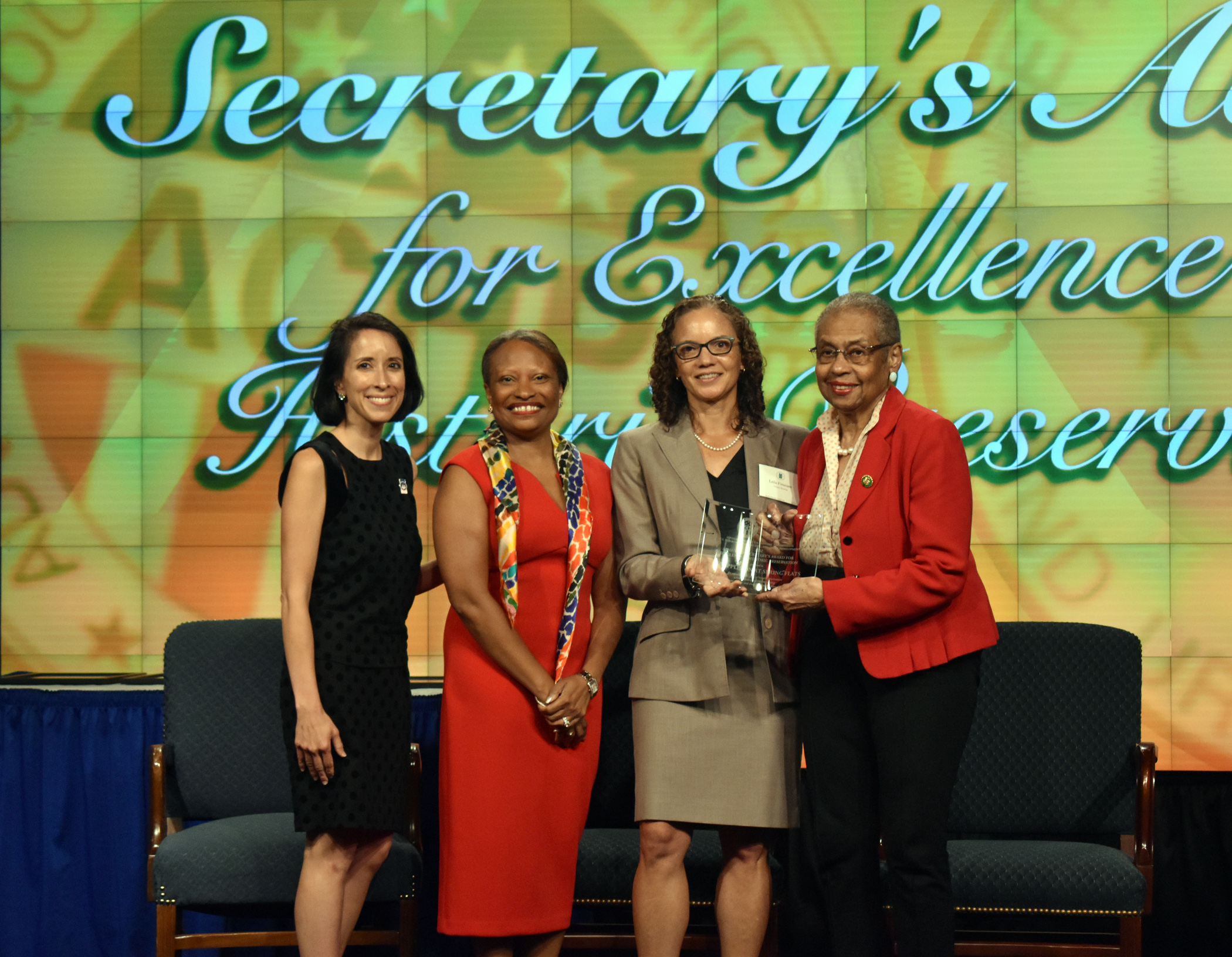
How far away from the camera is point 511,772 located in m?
2.65

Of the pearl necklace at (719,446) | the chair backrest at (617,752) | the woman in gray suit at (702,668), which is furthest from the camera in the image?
the chair backrest at (617,752)

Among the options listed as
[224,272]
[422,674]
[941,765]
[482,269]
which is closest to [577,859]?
[941,765]

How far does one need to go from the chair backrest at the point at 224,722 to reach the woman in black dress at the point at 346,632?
0.96 m

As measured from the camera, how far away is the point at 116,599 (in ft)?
18.0

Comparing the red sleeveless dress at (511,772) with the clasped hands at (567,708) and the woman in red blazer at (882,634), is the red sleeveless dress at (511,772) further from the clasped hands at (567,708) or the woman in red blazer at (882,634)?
the woman in red blazer at (882,634)

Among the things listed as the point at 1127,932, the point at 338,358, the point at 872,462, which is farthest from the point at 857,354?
the point at 1127,932

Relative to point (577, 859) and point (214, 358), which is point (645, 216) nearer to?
Answer: point (214, 358)

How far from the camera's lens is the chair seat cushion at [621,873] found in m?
3.14

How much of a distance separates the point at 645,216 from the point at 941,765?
3.49m

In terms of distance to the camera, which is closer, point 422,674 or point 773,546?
point 773,546

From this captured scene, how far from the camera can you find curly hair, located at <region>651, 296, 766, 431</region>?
279cm

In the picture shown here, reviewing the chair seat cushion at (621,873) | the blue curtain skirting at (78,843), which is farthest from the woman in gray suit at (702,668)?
the blue curtain skirting at (78,843)

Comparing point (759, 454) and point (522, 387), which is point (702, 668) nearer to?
point (759, 454)

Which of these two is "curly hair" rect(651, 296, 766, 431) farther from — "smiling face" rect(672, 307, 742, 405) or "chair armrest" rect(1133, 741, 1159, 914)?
"chair armrest" rect(1133, 741, 1159, 914)
